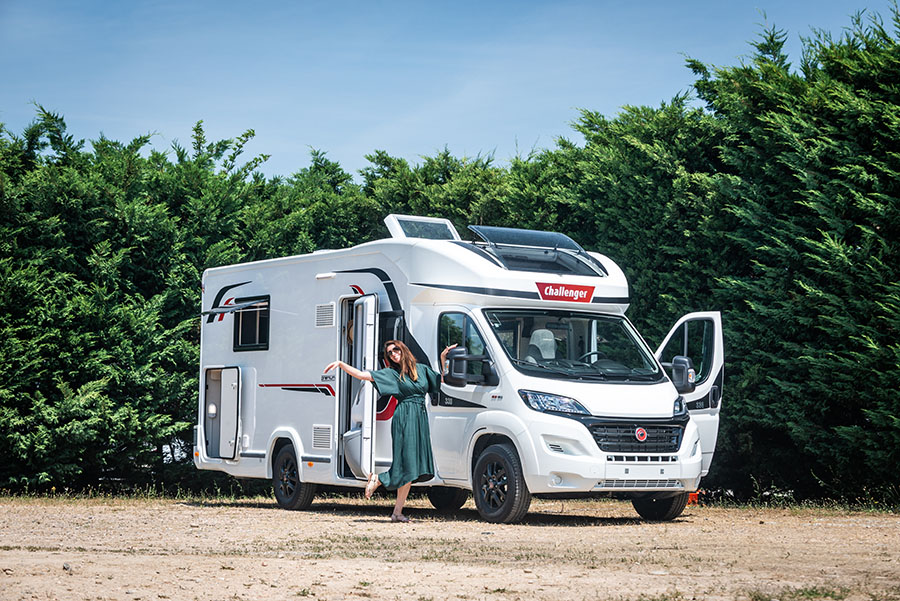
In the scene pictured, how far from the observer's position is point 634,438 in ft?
38.8

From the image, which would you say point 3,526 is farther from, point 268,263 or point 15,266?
point 15,266

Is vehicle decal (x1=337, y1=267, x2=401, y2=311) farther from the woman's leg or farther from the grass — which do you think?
the grass

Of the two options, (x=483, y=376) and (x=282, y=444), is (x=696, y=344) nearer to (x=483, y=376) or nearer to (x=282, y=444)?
(x=483, y=376)

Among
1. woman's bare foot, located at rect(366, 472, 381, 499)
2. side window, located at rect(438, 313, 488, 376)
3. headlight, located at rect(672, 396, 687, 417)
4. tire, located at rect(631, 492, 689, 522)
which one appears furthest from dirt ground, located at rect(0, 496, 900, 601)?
side window, located at rect(438, 313, 488, 376)

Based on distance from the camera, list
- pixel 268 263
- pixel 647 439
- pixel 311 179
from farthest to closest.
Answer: pixel 311 179 → pixel 268 263 → pixel 647 439

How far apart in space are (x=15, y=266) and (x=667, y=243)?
366 inches

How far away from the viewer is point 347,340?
14.2 m

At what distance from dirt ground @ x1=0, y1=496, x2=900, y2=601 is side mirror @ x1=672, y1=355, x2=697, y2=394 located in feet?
4.64

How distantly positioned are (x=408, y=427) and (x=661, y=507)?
9.32 feet

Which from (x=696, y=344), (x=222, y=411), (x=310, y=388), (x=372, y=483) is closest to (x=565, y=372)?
(x=372, y=483)

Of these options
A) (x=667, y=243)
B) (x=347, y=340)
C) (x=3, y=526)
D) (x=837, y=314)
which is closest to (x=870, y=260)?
(x=837, y=314)

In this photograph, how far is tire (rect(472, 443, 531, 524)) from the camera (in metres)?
11.8

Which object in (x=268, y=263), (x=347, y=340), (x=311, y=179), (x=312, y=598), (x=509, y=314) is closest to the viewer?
(x=312, y=598)

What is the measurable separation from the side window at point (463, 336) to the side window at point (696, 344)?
2435mm
